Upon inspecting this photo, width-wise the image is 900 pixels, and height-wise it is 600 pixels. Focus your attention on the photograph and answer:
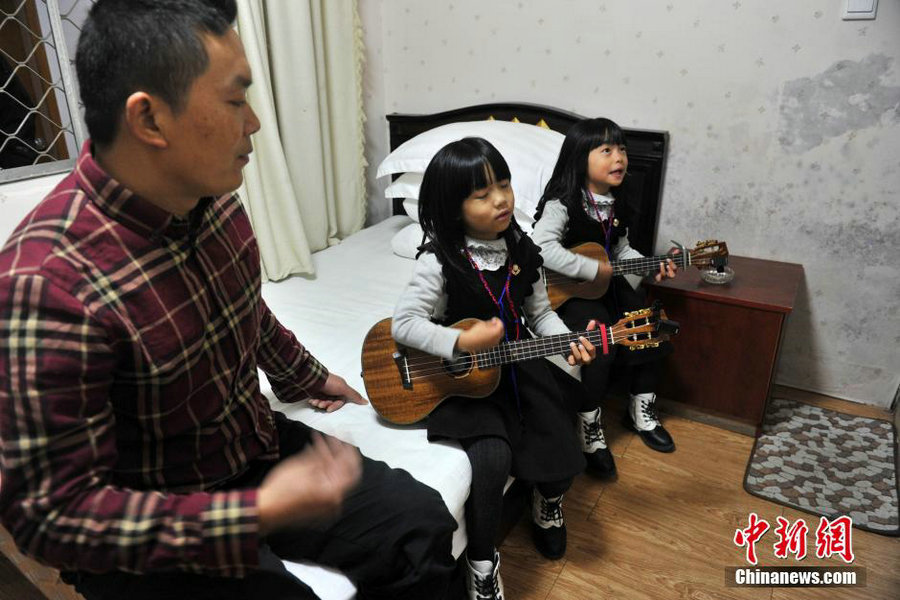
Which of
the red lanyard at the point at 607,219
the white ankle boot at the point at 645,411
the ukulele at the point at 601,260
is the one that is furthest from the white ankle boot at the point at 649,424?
the red lanyard at the point at 607,219

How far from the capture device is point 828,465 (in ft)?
5.71

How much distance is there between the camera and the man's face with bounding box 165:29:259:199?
2.31ft

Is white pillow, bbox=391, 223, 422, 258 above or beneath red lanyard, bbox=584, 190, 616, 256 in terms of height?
beneath

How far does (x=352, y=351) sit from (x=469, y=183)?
0.57 m

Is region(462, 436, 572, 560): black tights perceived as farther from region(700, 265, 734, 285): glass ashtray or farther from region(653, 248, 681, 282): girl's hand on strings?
region(700, 265, 734, 285): glass ashtray

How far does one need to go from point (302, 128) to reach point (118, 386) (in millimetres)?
1605

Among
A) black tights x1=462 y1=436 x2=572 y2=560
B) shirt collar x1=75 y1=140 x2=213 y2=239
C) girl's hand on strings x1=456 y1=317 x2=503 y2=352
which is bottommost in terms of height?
black tights x1=462 y1=436 x2=572 y2=560

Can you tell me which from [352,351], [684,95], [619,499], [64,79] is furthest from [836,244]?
[64,79]

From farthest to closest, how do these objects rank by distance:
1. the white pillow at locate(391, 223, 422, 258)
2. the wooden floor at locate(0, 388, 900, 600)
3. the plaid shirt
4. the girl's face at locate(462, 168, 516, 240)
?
the white pillow at locate(391, 223, 422, 258), the wooden floor at locate(0, 388, 900, 600), the girl's face at locate(462, 168, 516, 240), the plaid shirt

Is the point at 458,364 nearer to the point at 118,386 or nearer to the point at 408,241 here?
the point at 118,386

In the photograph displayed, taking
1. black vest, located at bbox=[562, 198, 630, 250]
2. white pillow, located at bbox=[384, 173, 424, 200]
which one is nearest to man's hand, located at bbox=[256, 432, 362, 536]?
black vest, located at bbox=[562, 198, 630, 250]

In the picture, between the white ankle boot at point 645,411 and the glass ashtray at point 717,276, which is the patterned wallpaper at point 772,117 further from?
the white ankle boot at point 645,411

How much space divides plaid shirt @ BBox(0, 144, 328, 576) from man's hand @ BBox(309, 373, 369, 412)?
378mm

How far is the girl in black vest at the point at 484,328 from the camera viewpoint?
3.83 feet
